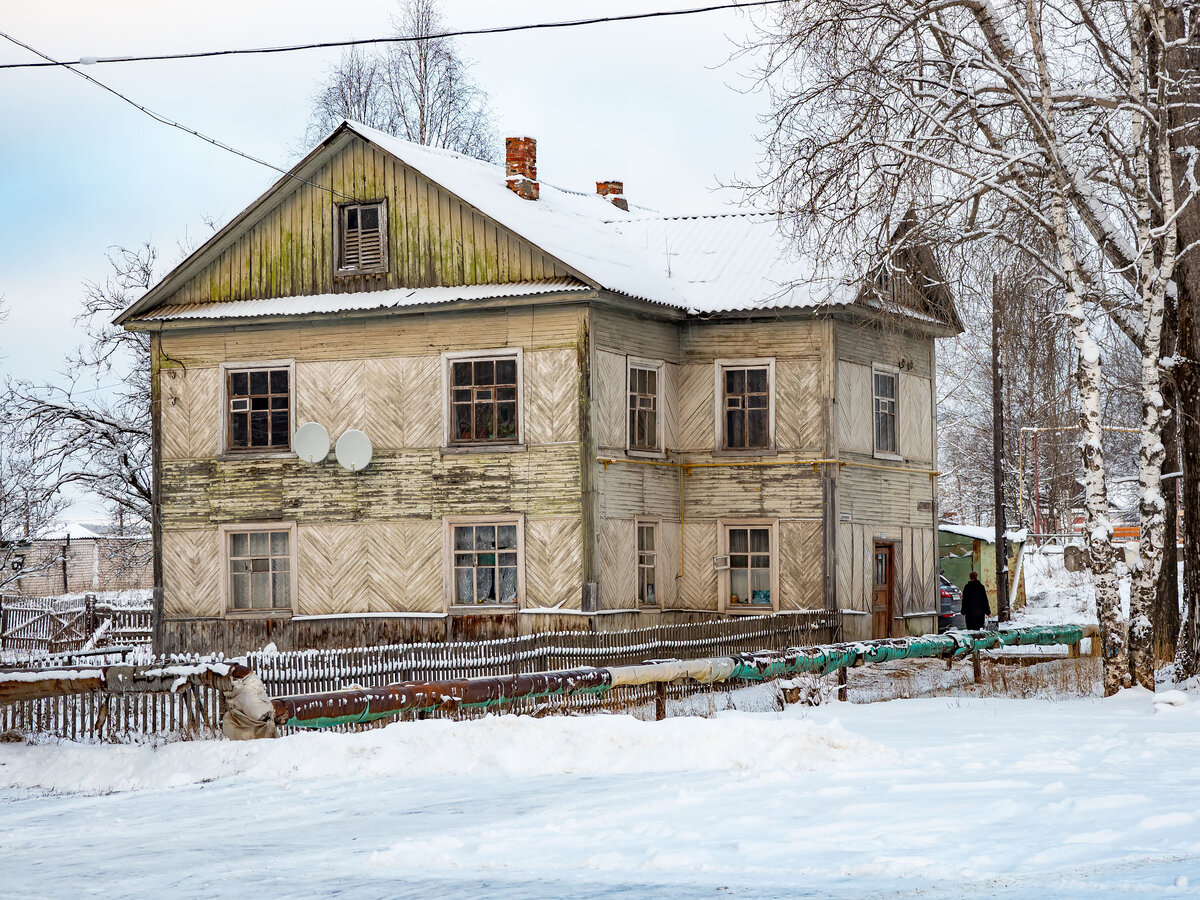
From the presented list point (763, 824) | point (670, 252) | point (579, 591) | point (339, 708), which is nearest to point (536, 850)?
point (763, 824)

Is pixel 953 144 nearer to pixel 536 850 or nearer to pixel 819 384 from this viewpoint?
pixel 819 384

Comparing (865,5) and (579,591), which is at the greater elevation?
(865,5)

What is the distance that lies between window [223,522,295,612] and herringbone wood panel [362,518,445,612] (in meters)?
1.64

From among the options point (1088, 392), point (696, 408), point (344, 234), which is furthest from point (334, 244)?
point (1088, 392)

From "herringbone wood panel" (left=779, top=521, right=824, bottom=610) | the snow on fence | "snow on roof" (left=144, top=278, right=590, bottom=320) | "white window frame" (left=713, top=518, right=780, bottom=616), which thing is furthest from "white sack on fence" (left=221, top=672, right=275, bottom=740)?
the snow on fence

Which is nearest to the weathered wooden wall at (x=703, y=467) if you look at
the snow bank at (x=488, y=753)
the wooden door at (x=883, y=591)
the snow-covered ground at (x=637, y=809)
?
the wooden door at (x=883, y=591)

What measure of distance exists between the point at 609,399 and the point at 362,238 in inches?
209

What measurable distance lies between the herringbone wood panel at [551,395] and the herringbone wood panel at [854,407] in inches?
192

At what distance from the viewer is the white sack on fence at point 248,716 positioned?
13.9 metres

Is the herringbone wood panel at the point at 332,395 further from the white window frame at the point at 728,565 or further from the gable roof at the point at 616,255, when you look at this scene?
the white window frame at the point at 728,565

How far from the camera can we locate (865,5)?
16250 millimetres

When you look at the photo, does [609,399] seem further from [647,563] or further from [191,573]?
[191,573]

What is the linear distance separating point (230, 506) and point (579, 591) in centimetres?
675

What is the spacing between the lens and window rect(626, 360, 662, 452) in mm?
24812
